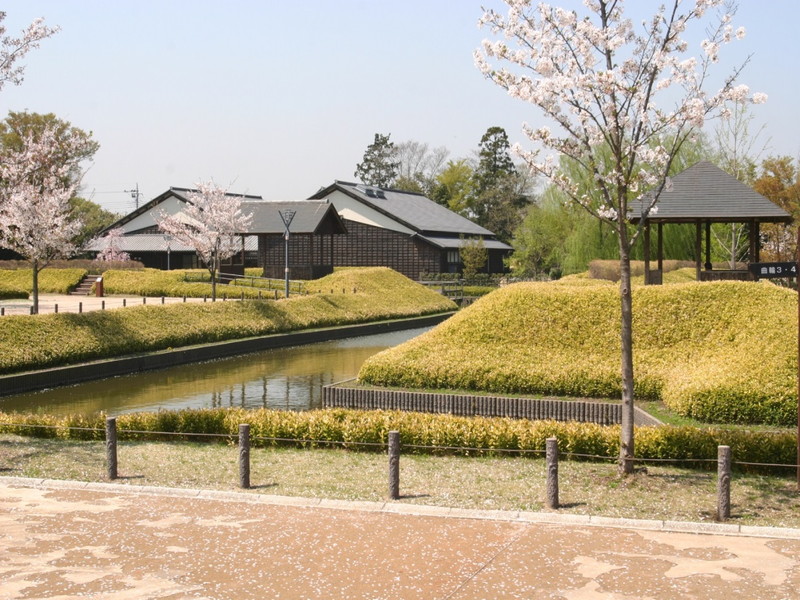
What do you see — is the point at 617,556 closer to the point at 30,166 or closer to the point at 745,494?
the point at 745,494

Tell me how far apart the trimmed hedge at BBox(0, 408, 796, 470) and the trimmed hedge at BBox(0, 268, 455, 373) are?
35.0ft

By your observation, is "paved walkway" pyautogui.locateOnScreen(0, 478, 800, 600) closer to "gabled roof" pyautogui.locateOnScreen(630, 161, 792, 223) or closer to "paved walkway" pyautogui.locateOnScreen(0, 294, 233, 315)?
"gabled roof" pyautogui.locateOnScreen(630, 161, 792, 223)

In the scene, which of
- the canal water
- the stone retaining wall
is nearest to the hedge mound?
the stone retaining wall

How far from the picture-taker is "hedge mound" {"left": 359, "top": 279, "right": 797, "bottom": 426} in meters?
17.0

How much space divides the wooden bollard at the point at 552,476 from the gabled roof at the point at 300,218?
147 ft

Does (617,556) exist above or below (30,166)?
below

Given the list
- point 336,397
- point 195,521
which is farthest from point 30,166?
point 195,521

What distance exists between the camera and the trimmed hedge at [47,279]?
50.4 m

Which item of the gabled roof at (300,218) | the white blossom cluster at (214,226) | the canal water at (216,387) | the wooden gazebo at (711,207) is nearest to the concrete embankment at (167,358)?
the canal water at (216,387)

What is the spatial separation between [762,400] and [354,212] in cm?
5194

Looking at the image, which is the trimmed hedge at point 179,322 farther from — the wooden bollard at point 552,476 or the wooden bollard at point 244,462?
the wooden bollard at point 552,476

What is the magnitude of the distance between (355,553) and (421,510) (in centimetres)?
171

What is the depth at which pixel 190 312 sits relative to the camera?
34.5 meters

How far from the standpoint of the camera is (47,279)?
5147 centimetres
